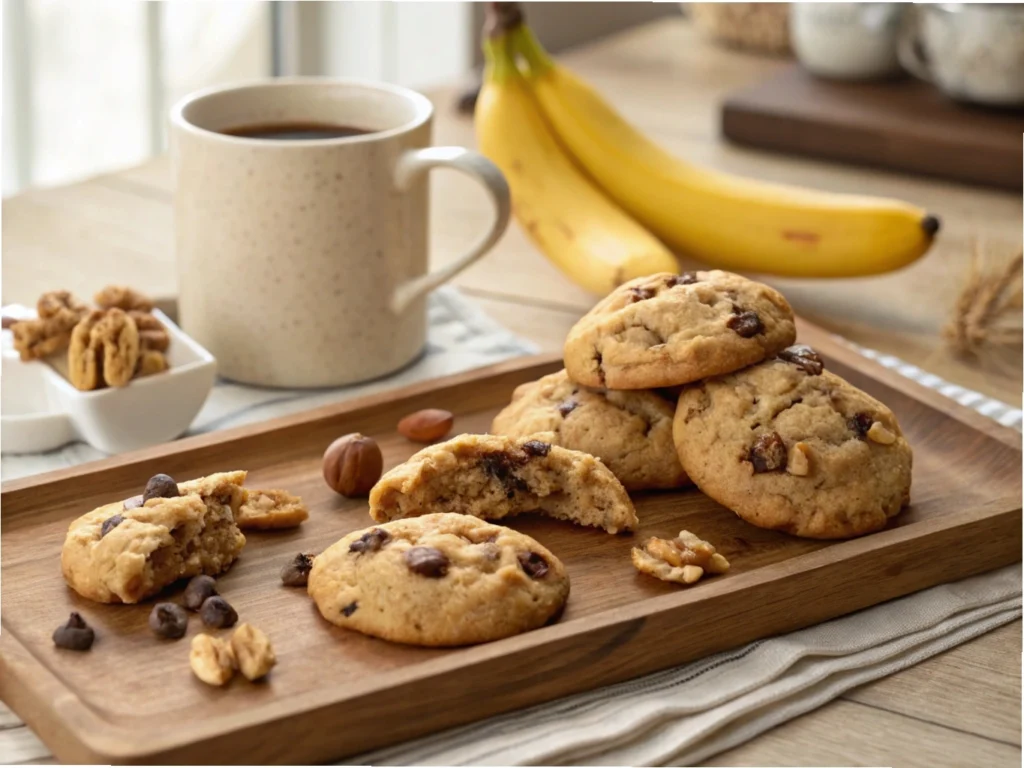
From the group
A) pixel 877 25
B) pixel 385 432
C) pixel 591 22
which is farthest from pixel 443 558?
pixel 591 22

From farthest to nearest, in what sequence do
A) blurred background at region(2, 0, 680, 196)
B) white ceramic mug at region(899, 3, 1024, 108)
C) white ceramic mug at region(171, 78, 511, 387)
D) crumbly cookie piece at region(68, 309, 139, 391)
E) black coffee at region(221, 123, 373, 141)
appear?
blurred background at region(2, 0, 680, 196) → white ceramic mug at region(899, 3, 1024, 108) → black coffee at region(221, 123, 373, 141) → white ceramic mug at region(171, 78, 511, 387) → crumbly cookie piece at region(68, 309, 139, 391)

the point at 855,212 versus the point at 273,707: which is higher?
the point at 855,212

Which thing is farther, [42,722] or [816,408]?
[816,408]

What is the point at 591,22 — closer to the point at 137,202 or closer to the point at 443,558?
the point at 137,202

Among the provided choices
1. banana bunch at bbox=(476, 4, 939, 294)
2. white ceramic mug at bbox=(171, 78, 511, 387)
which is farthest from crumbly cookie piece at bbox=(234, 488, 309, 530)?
banana bunch at bbox=(476, 4, 939, 294)

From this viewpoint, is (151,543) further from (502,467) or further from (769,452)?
(769,452)

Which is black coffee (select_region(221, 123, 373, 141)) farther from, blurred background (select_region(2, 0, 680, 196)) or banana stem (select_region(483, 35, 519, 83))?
blurred background (select_region(2, 0, 680, 196))
